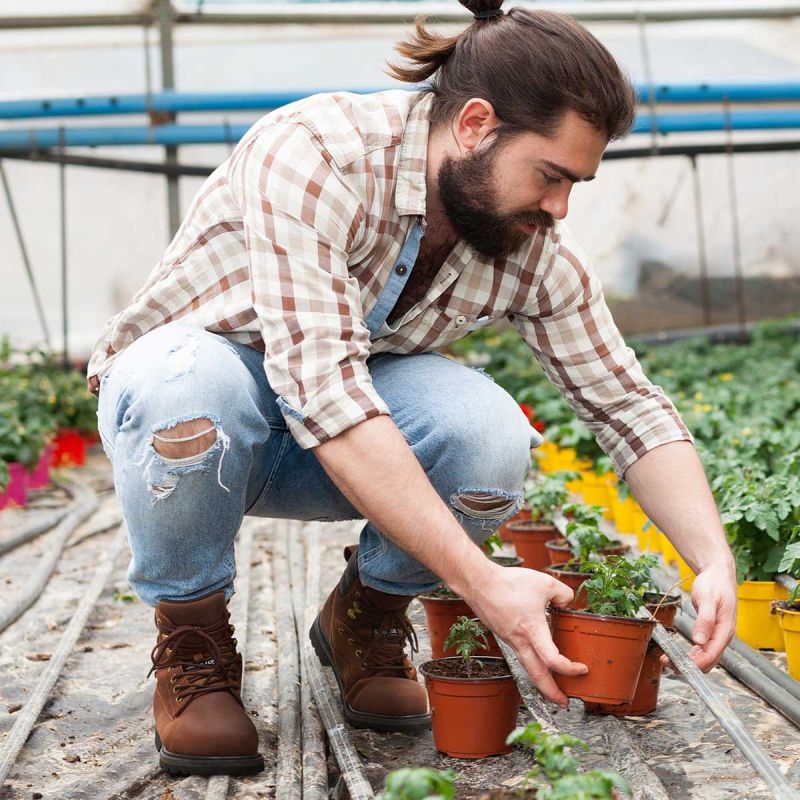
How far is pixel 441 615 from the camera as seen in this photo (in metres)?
2.50

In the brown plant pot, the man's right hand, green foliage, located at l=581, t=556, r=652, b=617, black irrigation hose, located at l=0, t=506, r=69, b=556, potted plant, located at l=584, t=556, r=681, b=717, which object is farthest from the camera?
black irrigation hose, located at l=0, t=506, r=69, b=556

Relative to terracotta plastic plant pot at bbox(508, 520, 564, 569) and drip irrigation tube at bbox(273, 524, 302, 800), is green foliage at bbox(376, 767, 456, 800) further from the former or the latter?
terracotta plastic plant pot at bbox(508, 520, 564, 569)

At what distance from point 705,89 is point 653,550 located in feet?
16.1

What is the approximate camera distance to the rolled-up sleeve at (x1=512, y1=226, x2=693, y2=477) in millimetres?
2178

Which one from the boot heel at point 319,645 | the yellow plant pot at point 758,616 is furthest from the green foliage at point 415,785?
the yellow plant pot at point 758,616

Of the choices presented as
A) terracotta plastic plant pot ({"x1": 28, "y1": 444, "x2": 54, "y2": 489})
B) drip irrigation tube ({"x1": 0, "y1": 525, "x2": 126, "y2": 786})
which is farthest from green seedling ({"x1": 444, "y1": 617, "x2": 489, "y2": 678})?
terracotta plastic plant pot ({"x1": 28, "y1": 444, "x2": 54, "y2": 489})

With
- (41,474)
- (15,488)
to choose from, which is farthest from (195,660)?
(41,474)

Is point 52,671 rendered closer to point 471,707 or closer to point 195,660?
point 195,660

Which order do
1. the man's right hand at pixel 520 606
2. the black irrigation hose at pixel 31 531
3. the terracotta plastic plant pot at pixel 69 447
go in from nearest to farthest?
the man's right hand at pixel 520 606 < the black irrigation hose at pixel 31 531 < the terracotta plastic plant pot at pixel 69 447

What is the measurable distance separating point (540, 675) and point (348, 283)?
2.30ft

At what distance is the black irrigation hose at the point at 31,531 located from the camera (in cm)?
390

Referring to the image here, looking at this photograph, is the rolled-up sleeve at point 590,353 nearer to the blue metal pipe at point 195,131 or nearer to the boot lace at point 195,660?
the boot lace at point 195,660

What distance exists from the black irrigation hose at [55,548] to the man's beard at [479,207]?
168cm

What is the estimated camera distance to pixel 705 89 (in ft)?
24.9
